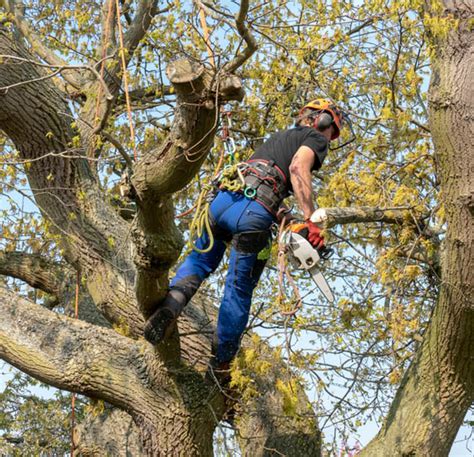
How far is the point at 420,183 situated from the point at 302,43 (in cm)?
199

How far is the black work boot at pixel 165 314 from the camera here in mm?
4777

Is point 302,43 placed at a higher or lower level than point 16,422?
higher

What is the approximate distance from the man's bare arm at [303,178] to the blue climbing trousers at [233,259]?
0.27 meters

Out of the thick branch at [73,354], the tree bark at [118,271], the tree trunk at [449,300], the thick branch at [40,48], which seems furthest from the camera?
the thick branch at [40,48]

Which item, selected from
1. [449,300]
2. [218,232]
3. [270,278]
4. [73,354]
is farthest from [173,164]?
[270,278]

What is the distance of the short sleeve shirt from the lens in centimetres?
484

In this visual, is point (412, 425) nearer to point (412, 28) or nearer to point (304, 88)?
point (412, 28)

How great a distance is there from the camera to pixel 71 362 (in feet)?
17.9

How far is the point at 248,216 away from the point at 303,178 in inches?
16.2

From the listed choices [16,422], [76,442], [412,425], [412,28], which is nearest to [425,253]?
[412,425]

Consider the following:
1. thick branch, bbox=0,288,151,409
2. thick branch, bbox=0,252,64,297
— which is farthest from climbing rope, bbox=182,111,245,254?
thick branch, bbox=0,252,64,297

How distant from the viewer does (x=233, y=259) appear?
4871mm

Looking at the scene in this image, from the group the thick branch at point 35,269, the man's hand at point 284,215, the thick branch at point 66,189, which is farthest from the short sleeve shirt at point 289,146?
the thick branch at point 35,269

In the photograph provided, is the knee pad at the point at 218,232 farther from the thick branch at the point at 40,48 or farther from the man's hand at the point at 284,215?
the thick branch at the point at 40,48
